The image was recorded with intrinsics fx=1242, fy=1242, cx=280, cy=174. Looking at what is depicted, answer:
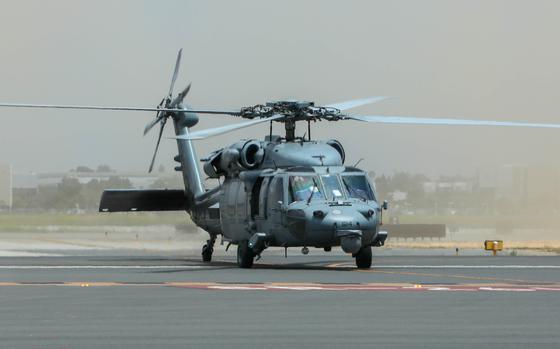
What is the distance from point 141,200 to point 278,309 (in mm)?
22622

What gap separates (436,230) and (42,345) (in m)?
53.9

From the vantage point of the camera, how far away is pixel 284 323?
16.7 metres

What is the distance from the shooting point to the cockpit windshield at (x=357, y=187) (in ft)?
106

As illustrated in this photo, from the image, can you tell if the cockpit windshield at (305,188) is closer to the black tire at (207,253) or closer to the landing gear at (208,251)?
the landing gear at (208,251)

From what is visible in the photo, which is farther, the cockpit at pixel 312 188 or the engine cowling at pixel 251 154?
the engine cowling at pixel 251 154

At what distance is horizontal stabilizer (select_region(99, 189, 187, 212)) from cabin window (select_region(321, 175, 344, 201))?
1001cm

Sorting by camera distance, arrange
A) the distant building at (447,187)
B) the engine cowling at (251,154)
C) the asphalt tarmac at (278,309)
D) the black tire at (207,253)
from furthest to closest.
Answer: the distant building at (447,187)
the black tire at (207,253)
the engine cowling at (251,154)
the asphalt tarmac at (278,309)

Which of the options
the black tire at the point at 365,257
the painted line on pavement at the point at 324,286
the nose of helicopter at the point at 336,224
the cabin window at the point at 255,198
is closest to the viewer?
the painted line on pavement at the point at 324,286

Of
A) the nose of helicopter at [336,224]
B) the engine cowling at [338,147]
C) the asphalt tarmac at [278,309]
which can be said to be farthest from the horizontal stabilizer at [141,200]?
the nose of helicopter at [336,224]

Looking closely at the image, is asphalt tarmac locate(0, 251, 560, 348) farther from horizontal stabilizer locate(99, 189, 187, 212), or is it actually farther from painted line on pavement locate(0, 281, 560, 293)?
horizontal stabilizer locate(99, 189, 187, 212)

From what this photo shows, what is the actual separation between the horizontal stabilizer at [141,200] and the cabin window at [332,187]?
1001 centimetres

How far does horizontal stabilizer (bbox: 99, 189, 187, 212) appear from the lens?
133ft

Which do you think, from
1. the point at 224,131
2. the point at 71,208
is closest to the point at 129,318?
the point at 224,131

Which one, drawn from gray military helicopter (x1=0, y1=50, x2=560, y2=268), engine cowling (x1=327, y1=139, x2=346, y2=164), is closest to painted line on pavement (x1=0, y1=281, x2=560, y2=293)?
gray military helicopter (x1=0, y1=50, x2=560, y2=268)
